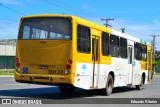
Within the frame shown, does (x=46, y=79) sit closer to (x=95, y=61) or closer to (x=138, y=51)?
(x=95, y=61)

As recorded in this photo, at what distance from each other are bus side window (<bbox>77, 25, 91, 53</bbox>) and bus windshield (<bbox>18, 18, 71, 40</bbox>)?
0.52 m

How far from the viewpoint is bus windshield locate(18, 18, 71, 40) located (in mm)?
16284

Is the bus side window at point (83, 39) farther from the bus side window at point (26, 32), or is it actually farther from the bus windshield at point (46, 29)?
the bus side window at point (26, 32)

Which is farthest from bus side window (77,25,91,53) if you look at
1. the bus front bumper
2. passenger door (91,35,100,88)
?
the bus front bumper

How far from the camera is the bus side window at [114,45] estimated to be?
1986cm

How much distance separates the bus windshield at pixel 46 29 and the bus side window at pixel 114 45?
4075mm

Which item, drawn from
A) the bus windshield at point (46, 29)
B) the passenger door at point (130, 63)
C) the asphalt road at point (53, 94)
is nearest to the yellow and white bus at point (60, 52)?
the bus windshield at point (46, 29)

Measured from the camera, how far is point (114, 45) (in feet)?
66.3

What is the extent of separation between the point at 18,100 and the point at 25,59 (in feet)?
8.16

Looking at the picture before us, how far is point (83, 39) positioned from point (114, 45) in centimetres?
376

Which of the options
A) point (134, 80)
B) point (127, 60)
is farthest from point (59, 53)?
point (134, 80)

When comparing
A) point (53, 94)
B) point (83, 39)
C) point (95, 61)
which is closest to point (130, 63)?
point (95, 61)

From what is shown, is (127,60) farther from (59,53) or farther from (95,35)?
(59,53)

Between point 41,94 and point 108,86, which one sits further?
point 108,86
